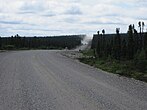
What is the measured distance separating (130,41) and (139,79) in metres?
31.9

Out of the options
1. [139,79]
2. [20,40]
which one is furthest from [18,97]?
[20,40]

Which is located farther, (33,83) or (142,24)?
(142,24)

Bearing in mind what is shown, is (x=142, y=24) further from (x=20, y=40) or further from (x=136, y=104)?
(x=20, y=40)

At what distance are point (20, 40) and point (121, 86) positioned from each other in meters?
113

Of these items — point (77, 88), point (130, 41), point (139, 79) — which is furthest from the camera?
point (130, 41)

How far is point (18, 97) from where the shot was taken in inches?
461

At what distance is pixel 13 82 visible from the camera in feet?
52.7

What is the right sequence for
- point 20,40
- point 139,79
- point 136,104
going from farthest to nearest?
point 20,40 < point 139,79 < point 136,104

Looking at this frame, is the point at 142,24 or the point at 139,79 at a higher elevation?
the point at 142,24

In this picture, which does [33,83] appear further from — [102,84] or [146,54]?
[146,54]

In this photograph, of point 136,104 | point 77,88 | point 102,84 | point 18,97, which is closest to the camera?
point 136,104

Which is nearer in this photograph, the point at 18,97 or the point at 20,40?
the point at 18,97

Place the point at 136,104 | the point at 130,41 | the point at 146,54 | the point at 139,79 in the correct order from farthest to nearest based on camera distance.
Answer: the point at 130,41 → the point at 146,54 → the point at 139,79 → the point at 136,104

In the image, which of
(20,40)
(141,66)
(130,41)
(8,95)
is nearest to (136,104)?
(8,95)
